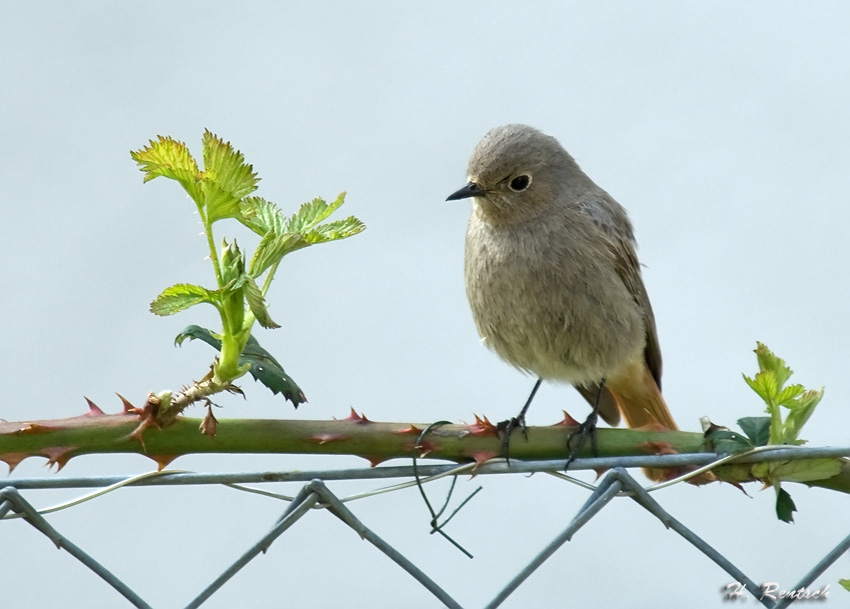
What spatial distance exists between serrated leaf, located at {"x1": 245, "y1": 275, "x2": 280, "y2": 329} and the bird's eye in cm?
158

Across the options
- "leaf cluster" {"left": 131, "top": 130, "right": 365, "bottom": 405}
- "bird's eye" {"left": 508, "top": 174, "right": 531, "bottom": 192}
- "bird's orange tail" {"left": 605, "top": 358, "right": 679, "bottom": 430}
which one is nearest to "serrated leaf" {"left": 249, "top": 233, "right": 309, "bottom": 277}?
Answer: "leaf cluster" {"left": 131, "top": 130, "right": 365, "bottom": 405}

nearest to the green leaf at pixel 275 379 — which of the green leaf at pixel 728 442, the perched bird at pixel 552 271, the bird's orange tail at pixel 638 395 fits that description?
the green leaf at pixel 728 442

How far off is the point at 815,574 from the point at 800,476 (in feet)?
0.67

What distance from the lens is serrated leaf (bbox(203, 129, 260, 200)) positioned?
1.51m

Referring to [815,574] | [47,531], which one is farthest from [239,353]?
[815,574]

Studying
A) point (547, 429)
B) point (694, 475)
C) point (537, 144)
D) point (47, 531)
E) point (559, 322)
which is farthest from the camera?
point (537, 144)

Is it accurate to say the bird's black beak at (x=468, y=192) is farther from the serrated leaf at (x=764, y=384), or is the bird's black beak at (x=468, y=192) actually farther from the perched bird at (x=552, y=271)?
the serrated leaf at (x=764, y=384)

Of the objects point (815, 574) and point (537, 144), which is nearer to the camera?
point (815, 574)

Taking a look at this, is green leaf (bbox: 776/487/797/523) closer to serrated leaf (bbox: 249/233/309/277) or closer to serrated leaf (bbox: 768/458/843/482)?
serrated leaf (bbox: 768/458/843/482)

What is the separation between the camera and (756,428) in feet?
5.52

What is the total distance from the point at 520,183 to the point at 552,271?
346 mm

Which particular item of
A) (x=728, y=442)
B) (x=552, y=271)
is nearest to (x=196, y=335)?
(x=728, y=442)

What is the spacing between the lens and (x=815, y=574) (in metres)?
1.48

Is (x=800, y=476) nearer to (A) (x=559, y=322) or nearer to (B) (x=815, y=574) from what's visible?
(B) (x=815, y=574)
